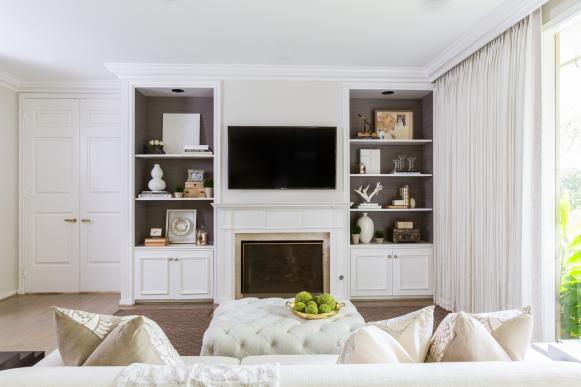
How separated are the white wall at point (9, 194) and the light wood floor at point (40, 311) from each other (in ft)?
1.01

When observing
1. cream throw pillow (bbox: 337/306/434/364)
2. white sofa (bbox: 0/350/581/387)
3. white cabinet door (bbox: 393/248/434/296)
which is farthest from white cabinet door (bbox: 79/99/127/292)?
cream throw pillow (bbox: 337/306/434/364)

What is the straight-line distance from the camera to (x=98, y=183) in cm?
476

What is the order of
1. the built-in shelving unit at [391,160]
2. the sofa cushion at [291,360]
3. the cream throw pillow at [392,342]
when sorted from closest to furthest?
the cream throw pillow at [392,342] < the sofa cushion at [291,360] < the built-in shelving unit at [391,160]

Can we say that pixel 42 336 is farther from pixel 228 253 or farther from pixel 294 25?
pixel 294 25

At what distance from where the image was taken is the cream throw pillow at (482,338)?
1229mm

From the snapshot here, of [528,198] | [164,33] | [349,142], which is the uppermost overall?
[164,33]

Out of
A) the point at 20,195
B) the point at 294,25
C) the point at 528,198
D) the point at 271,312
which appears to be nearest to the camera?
the point at 271,312

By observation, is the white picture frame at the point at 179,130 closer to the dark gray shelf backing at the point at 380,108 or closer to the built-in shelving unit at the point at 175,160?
the built-in shelving unit at the point at 175,160

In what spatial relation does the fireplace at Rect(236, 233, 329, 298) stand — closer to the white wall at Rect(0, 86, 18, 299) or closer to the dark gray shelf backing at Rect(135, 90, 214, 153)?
the dark gray shelf backing at Rect(135, 90, 214, 153)

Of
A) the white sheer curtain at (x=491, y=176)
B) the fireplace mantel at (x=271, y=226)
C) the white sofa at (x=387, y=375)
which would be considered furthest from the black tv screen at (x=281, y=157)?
the white sofa at (x=387, y=375)

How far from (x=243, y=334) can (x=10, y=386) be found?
1.45 metres

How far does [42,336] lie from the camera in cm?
330

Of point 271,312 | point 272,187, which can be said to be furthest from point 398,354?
point 272,187

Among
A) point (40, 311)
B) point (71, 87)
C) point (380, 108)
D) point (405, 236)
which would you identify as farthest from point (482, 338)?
point (71, 87)
